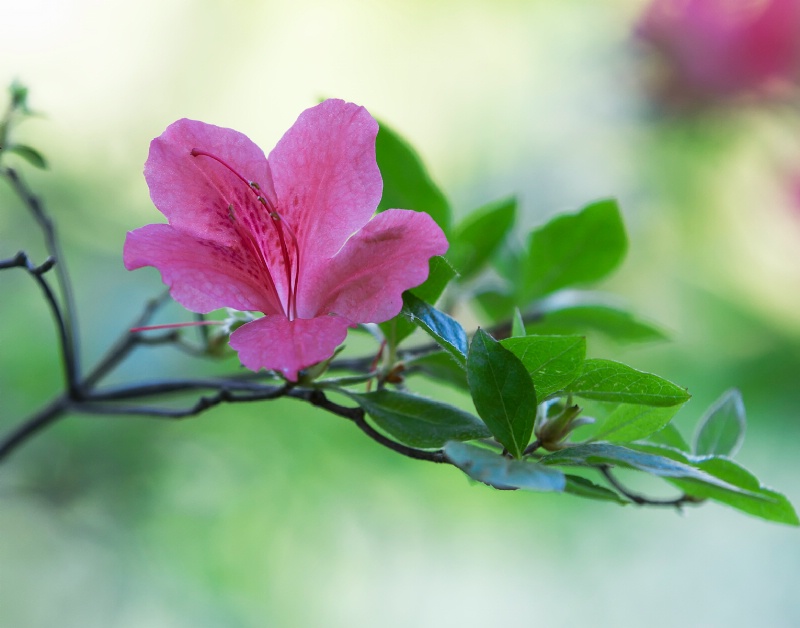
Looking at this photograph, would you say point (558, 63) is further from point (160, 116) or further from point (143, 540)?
point (143, 540)

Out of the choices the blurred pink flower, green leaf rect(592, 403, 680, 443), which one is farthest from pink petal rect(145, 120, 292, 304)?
the blurred pink flower

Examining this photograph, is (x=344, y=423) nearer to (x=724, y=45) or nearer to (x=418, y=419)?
(x=418, y=419)

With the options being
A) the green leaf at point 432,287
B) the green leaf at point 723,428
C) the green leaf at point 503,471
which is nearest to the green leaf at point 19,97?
the green leaf at point 432,287

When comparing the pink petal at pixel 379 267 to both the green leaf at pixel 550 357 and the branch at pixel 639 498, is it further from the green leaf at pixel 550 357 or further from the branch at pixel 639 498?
the branch at pixel 639 498

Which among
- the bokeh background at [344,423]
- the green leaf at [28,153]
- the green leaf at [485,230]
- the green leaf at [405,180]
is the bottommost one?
the bokeh background at [344,423]

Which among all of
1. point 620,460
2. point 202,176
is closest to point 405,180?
point 202,176

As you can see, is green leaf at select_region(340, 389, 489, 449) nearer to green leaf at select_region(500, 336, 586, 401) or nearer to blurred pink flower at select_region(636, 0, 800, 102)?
green leaf at select_region(500, 336, 586, 401)
